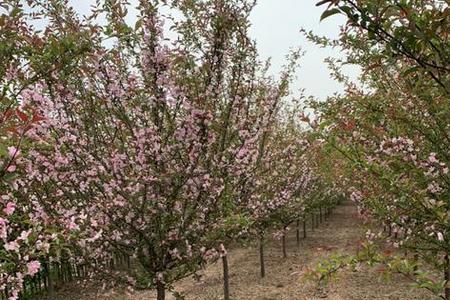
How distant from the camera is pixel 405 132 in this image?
510cm

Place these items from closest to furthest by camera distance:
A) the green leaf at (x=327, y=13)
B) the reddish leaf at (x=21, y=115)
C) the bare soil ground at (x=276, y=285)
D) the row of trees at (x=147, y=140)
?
1. the green leaf at (x=327, y=13)
2. the reddish leaf at (x=21, y=115)
3. the row of trees at (x=147, y=140)
4. the bare soil ground at (x=276, y=285)

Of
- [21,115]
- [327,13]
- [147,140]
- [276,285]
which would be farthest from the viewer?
[276,285]

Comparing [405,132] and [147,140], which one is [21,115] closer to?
[147,140]

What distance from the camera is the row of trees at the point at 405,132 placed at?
1943 mm

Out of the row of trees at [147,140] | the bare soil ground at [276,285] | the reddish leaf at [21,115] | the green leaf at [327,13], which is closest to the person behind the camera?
the green leaf at [327,13]

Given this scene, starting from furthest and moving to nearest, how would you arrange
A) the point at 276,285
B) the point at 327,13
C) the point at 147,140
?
1. the point at 276,285
2. the point at 147,140
3. the point at 327,13

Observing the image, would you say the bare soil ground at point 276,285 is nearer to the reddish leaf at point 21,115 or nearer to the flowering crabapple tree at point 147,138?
the flowering crabapple tree at point 147,138

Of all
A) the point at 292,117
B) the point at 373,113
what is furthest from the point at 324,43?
the point at 292,117

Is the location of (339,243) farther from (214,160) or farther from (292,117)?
(214,160)

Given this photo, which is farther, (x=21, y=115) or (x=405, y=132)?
(x=405, y=132)

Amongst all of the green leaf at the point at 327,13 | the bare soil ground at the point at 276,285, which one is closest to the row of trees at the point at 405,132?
the green leaf at the point at 327,13

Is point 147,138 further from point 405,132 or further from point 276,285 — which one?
point 276,285

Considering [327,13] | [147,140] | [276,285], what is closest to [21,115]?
[327,13]

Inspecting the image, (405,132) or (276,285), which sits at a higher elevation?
(405,132)
